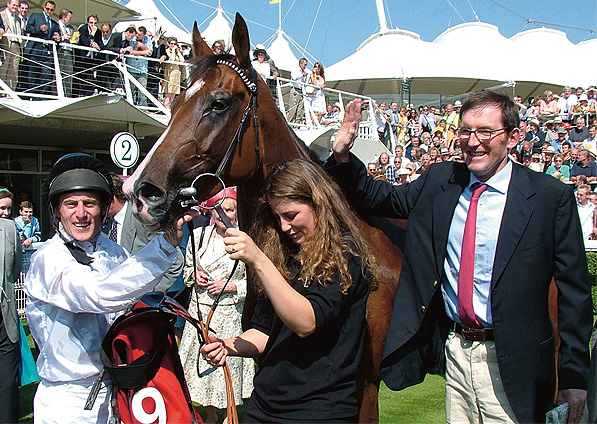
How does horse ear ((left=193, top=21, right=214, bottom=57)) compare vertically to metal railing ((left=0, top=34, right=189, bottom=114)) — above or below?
below

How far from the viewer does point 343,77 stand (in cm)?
2091

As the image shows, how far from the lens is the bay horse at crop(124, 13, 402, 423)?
7.81ft

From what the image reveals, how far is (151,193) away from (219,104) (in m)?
0.59

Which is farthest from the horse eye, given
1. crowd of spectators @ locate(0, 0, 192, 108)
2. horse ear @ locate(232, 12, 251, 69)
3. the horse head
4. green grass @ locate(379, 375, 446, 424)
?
crowd of spectators @ locate(0, 0, 192, 108)

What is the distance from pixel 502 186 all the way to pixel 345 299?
2.80 feet

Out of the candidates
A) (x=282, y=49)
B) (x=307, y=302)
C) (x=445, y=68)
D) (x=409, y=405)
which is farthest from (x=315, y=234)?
(x=282, y=49)

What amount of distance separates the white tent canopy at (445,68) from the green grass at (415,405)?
614 inches

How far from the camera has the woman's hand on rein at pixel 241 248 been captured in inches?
75.2

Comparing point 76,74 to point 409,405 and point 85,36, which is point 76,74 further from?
point 409,405

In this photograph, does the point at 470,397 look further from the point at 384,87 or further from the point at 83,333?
the point at 384,87

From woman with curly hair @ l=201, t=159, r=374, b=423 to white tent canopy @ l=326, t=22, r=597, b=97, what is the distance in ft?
59.7

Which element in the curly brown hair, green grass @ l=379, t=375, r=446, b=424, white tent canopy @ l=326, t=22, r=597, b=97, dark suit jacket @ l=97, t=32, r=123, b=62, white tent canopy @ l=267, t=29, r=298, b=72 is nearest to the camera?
the curly brown hair

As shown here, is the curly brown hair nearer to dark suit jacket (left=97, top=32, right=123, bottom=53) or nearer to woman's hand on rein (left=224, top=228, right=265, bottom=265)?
woman's hand on rein (left=224, top=228, right=265, bottom=265)

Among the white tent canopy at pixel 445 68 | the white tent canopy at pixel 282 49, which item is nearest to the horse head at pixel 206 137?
the white tent canopy at pixel 445 68
